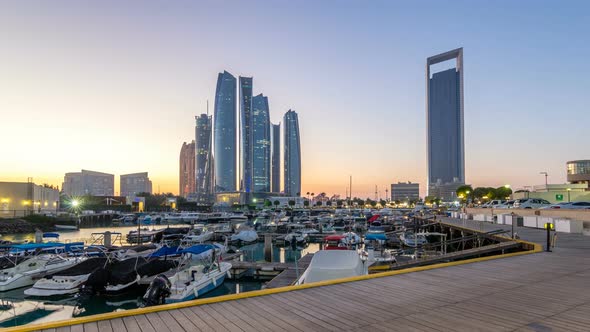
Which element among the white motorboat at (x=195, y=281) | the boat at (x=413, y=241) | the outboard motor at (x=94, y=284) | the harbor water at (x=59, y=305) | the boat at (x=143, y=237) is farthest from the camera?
the boat at (x=143, y=237)

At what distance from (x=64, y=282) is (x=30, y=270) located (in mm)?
5467

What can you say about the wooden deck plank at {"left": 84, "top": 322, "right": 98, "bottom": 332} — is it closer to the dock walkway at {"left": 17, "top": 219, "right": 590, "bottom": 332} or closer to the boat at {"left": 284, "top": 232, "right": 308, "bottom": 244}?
the dock walkway at {"left": 17, "top": 219, "right": 590, "bottom": 332}

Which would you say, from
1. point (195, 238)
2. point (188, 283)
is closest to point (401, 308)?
point (188, 283)

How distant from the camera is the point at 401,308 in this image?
24.3 feet

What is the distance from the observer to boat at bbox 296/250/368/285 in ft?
44.2

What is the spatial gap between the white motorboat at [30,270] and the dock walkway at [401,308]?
2488cm

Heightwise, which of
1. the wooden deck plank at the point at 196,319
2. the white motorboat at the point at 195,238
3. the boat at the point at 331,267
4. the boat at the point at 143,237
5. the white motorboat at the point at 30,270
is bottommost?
the boat at the point at 143,237

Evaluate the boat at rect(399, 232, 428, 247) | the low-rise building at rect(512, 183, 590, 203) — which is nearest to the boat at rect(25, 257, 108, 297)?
the boat at rect(399, 232, 428, 247)

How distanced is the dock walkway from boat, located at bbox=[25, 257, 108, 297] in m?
21.0

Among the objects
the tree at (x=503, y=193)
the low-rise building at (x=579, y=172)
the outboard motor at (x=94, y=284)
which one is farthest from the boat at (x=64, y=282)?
the low-rise building at (x=579, y=172)

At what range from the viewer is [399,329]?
20.2ft

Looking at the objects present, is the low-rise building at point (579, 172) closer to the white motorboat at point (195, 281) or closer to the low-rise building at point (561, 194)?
the low-rise building at point (561, 194)

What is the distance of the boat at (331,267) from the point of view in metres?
13.5

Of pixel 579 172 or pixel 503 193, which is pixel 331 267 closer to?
pixel 503 193
